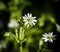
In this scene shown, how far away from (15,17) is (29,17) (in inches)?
34.5

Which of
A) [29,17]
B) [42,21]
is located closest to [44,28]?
[42,21]

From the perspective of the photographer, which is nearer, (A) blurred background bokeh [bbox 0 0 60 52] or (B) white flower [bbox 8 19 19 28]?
(B) white flower [bbox 8 19 19 28]

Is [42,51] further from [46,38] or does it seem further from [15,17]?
[15,17]

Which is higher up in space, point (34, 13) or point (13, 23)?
point (34, 13)

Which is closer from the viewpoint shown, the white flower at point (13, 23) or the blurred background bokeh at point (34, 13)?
the white flower at point (13, 23)

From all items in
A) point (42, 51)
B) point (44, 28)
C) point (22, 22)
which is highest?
point (44, 28)

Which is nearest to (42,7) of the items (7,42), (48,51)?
(7,42)

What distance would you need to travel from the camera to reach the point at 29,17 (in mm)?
1909

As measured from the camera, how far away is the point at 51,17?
3.00 meters

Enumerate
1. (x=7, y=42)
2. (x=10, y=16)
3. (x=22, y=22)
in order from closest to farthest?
(x=22, y=22) → (x=7, y=42) → (x=10, y=16)

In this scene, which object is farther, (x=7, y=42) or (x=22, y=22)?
(x=7, y=42)

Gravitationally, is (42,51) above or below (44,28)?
below

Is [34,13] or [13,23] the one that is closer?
[13,23]

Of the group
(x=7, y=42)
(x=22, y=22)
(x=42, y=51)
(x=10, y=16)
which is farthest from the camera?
(x=10, y=16)
